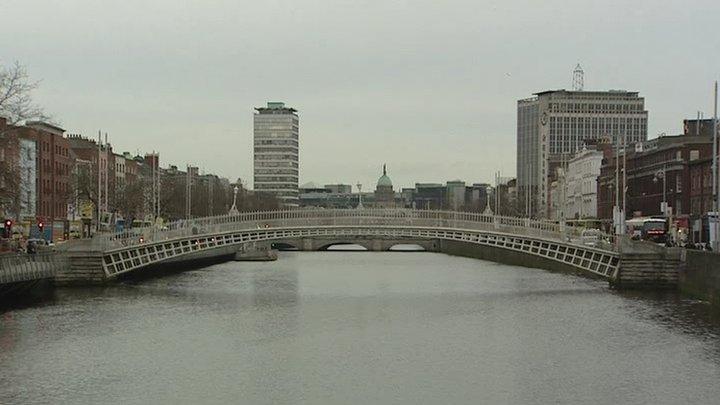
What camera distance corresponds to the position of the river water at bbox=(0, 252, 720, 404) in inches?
1168

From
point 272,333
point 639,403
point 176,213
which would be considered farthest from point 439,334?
point 176,213

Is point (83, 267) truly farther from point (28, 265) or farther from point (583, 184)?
point (583, 184)

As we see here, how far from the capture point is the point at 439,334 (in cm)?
4047

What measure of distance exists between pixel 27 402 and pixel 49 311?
1878 centimetres

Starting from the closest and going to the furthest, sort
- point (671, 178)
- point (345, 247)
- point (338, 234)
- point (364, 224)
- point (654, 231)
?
point (364, 224) → point (338, 234) → point (654, 231) → point (671, 178) → point (345, 247)

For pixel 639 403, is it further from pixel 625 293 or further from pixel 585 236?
pixel 585 236

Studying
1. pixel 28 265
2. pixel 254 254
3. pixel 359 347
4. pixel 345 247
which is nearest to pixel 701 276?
pixel 359 347

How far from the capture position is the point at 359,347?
122ft

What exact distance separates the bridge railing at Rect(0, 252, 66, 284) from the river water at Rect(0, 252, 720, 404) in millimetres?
1475

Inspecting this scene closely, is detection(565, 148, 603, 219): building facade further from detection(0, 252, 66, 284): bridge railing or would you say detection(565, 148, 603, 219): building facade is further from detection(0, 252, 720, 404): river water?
detection(0, 252, 66, 284): bridge railing

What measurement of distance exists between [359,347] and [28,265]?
19278 mm

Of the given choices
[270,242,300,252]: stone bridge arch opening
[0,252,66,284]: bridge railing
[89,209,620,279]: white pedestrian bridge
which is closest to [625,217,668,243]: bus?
[89,209,620,279]: white pedestrian bridge

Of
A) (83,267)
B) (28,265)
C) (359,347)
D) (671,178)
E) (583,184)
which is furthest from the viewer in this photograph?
(583,184)

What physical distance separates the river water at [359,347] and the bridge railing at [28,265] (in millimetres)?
1475
